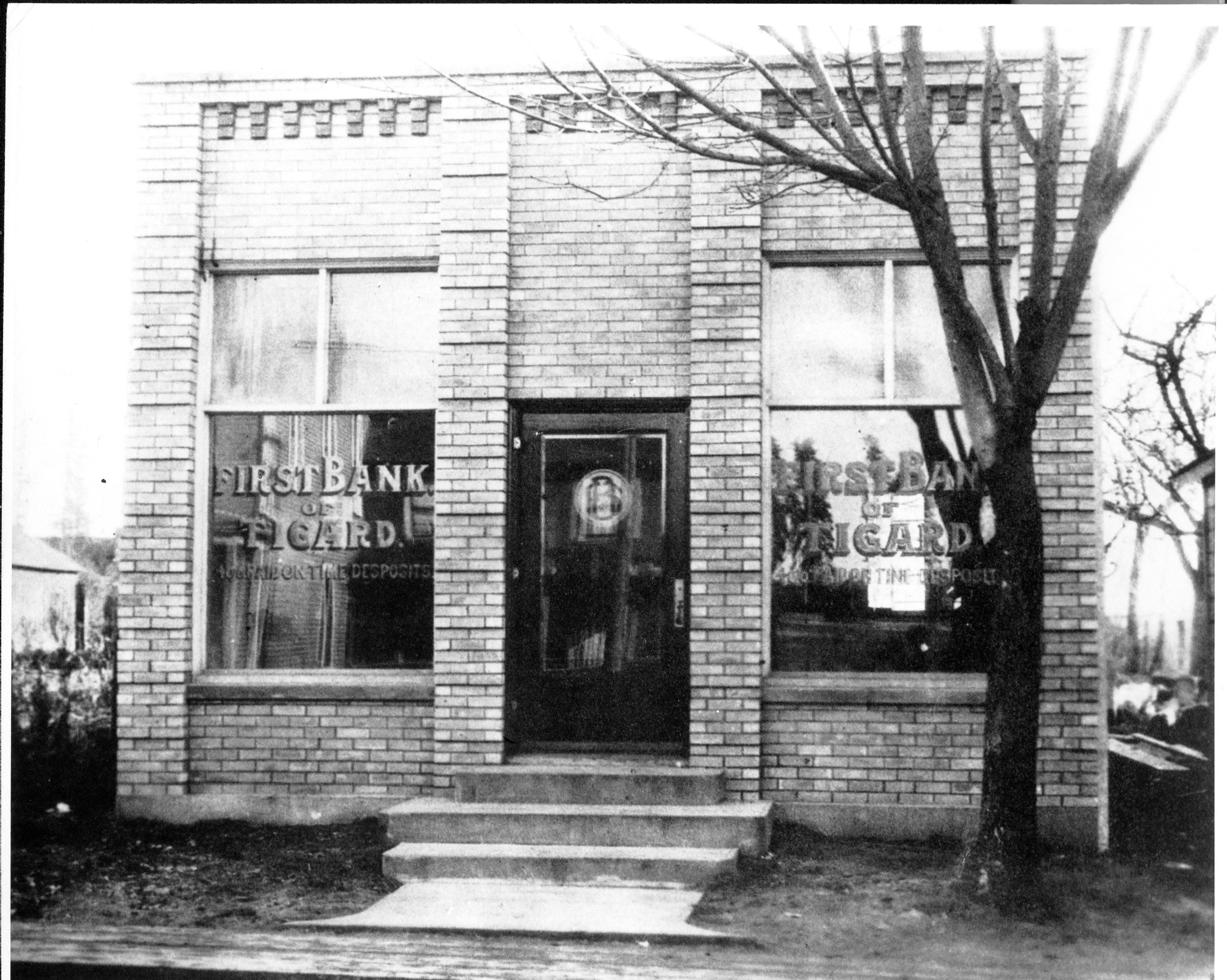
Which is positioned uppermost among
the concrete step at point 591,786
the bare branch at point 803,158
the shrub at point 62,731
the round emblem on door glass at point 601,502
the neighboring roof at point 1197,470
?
the bare branch at point 803,158

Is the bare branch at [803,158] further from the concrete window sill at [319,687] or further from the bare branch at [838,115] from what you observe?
the concrete window sill at [319,687]

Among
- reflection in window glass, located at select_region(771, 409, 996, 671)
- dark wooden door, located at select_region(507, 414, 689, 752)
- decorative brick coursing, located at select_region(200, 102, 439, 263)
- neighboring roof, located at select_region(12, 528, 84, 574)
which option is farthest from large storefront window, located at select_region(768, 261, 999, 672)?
neighboring roof, located at select_region(12, 528, 84, 574)

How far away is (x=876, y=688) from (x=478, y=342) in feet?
10.1

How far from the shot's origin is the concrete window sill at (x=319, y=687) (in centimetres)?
768

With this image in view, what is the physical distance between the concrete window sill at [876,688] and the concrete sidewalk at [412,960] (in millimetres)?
1675

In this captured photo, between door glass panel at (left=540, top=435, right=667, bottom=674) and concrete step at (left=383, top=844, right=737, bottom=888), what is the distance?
4.18 ft

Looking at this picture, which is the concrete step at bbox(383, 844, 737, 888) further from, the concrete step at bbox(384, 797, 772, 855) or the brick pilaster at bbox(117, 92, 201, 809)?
the brick pilaster at bbox(117, 92, 201, 809)

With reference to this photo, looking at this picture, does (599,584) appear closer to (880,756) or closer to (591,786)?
(591,786)

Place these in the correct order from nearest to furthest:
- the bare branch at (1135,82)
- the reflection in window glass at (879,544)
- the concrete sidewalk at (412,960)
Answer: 1. the concrete sidewalk at (412,960)
2. the bare branch at (1135,82)
3. the reflection in window glass at (879,544)

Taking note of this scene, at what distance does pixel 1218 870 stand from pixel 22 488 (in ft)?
20.3

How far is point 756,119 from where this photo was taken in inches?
303

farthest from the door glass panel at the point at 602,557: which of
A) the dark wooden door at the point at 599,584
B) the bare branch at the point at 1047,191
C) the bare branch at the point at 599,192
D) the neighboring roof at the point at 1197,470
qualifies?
the neighboring roof at the point at 1197,470

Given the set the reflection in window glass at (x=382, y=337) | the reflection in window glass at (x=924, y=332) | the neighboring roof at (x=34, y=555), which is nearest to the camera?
the neighboring roof at (x=34, y=555)

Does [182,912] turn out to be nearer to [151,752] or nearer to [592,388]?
[151,752]
